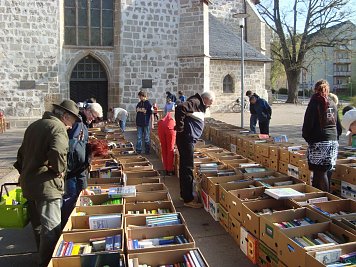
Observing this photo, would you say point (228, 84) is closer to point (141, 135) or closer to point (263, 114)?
point (263, 114)

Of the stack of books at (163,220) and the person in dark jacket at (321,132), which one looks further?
the person in dark jacket at (321,132)

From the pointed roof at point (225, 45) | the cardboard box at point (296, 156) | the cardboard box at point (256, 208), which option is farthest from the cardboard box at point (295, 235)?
the pointed roof at point (225, 45)

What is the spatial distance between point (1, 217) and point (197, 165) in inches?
128

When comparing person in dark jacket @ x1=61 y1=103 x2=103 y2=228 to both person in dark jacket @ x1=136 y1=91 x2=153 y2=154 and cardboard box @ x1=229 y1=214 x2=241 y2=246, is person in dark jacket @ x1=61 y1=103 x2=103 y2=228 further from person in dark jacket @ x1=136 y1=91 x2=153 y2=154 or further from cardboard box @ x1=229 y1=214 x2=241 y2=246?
person in dark jacket @ x1=136 y1=91 x2=153 y2=154

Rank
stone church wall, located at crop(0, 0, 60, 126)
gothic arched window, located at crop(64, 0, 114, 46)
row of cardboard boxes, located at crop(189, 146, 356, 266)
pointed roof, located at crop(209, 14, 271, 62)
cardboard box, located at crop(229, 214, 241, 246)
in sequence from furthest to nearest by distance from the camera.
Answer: pointed roof, located at crop(209, 14, 271, 62) < gothic arched window, located at crop(64, 0, 114, 46) < stone church wall, located at crop(0, 0, 60, 126) < cardboard box, located at crop(229, 214, 241, 246) < row of cardboard boxes, located at crop(189, 146, 356, 266)

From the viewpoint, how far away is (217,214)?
18.0 feet

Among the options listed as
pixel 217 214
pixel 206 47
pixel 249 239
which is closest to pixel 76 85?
pixel 206 47

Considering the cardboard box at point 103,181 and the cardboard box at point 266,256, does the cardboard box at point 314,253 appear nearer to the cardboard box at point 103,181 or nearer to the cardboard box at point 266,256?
the cardboard box at point 266,256

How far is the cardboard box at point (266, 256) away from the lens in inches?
146

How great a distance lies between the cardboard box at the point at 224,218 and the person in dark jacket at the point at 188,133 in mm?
1068

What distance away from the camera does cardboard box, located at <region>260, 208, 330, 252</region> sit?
3.70 metres

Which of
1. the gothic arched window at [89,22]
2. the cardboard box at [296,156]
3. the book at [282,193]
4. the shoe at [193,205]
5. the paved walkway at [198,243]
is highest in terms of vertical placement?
the gothic arched window at [89,22]

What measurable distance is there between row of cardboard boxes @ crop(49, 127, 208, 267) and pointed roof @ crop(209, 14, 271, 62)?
2015 centimetres

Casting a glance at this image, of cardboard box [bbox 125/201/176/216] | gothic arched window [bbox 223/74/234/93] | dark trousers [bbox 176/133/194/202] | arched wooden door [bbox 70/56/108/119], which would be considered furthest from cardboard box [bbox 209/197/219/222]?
gothic arched window [bbox 223/74/234/93]
